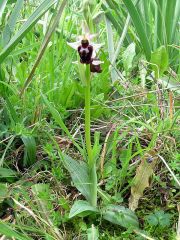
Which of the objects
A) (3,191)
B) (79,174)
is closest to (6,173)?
(3,191)

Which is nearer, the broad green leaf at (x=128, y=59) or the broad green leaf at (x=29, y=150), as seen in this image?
the broad green leaf at (x=29, y=150)

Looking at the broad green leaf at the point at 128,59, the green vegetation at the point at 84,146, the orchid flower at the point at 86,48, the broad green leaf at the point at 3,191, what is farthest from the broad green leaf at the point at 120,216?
the broad green leaf at the point at 128,59

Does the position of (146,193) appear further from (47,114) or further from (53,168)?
(47,114)

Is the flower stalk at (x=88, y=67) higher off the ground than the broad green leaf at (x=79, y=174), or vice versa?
the flower stalk at (x=88, y=67)

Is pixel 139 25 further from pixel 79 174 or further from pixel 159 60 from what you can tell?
pixel 79 174

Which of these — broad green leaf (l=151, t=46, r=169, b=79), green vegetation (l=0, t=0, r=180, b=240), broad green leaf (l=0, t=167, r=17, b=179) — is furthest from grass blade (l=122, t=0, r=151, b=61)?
broad green leaf (l=0, t=167, r=17, b=179)

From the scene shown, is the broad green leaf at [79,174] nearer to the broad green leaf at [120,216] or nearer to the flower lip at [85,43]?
the broad green leaf at [120,216]
